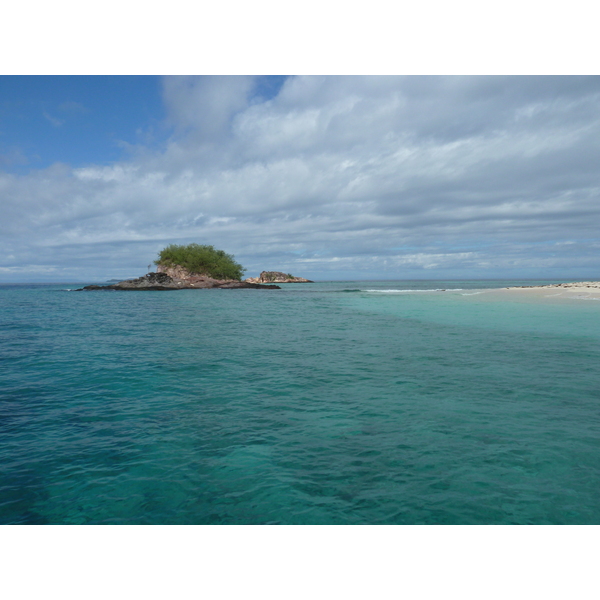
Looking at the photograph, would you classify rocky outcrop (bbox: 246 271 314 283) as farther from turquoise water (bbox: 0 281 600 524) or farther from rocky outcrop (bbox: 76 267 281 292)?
turquoise water (bbox: 0 281 600 524)

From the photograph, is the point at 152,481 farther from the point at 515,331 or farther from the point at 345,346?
the point at 515,331

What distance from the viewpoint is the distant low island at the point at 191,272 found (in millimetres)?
89812

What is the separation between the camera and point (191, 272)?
10650 centimetres

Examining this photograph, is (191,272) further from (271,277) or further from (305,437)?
(305,437)

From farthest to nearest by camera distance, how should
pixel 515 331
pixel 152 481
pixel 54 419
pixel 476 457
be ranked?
pixel 515 331 → pixel 54 419 → pixel 476 457 → pixel 152 481

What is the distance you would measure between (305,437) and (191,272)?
10546cm

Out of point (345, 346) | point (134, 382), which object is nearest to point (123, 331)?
point (134, 382)

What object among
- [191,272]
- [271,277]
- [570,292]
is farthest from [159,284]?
[271,277]

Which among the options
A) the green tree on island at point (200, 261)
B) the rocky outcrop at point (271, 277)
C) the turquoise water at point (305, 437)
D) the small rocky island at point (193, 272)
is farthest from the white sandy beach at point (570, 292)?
the rocky outcrop at point (271, 277)

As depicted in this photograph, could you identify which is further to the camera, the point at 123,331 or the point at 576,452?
the point at 123,331

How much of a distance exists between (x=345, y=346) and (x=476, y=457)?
9.91m

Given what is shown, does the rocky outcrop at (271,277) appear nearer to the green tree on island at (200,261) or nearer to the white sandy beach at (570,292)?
the green tree on island at (200,261)

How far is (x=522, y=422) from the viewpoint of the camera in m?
7.20

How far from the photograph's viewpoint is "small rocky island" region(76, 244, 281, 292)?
90312 mm
